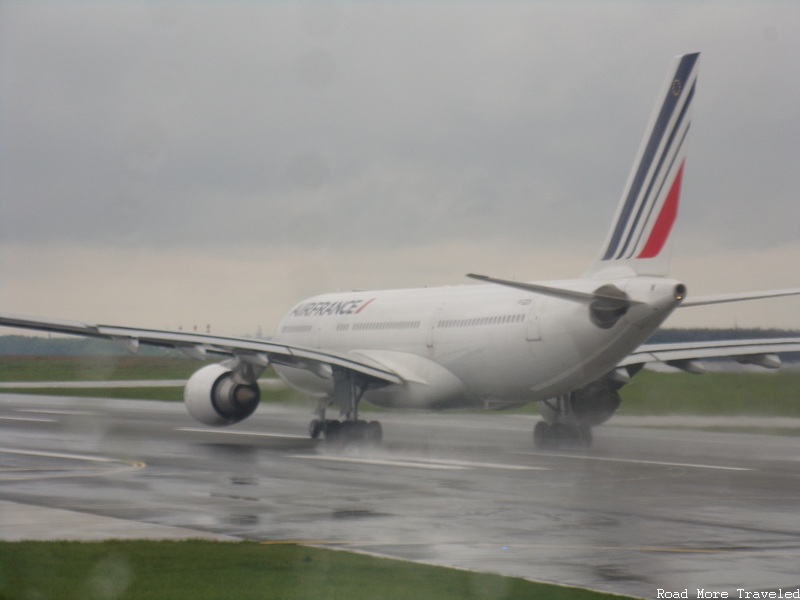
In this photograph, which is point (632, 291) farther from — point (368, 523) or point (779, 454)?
point (368, 523)

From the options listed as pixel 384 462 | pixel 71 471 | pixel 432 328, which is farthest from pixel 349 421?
pixel 71 471

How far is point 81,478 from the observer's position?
21766 millimetres

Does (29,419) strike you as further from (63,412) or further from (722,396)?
(722,396)

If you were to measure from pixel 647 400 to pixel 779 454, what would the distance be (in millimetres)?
18124

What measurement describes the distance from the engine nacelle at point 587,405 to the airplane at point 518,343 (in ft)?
0.10

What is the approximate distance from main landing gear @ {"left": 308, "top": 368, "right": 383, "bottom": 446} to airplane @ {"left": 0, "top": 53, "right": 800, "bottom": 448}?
4 centimetres

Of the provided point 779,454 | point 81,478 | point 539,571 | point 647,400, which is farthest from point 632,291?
point 647,400

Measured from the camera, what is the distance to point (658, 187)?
2634 centimetres

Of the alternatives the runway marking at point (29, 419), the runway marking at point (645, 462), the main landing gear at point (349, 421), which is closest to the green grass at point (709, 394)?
the runway marking at point (29, 419)

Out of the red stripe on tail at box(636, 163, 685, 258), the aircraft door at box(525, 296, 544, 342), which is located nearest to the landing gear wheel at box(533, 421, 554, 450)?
the aircraft door at box(525, 296, 544, 342)

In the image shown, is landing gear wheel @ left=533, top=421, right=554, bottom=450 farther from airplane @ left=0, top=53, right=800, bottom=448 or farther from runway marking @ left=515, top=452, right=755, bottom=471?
runway marking @ left=515, top=452, right=755, bottom=471

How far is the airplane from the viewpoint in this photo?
84.7 feet

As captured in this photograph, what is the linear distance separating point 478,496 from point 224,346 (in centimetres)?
1101

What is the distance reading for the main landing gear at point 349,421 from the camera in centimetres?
3036
